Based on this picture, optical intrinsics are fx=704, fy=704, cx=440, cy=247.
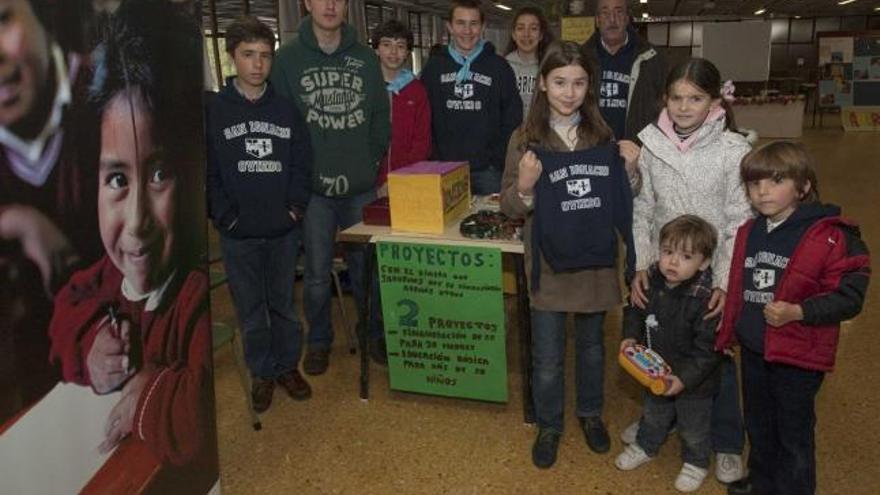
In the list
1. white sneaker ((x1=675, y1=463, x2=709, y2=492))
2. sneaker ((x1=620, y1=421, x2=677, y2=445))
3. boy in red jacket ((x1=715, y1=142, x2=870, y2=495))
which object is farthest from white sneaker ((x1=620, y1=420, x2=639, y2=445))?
boy in red jacket ((x1=715, y1=142, x2=870, y2=495))

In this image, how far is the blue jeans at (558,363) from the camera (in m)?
2.32

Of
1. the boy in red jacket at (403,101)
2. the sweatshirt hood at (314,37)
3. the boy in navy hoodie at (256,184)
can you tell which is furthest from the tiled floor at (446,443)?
the sweatshirt hood at (314,37)

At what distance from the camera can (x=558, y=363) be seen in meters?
2.34

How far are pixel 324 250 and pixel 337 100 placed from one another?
617 mm

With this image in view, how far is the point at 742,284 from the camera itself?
1.85 meters

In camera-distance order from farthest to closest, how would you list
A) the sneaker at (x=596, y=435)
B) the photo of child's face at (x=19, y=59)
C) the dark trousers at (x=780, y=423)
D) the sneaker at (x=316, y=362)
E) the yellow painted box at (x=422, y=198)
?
the sneaker at (x=316, y=362) < the yellow painted box at (x=422, y=198) < the sneaker at (x=596, y=435) < the dark trousers at (x=780, y=423) < the photo of child's face at (x=19, y=59)

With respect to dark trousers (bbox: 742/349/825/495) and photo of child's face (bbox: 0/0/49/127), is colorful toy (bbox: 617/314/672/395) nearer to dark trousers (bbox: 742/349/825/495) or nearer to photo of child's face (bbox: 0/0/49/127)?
dark trousers (bbox: 742/349/825/495)

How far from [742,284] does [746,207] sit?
237 millimetres

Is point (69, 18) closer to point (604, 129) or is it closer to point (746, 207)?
point (604, 129)

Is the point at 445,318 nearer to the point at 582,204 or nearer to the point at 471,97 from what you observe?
the point at 582,204

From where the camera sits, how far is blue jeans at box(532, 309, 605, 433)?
2320 millimetres

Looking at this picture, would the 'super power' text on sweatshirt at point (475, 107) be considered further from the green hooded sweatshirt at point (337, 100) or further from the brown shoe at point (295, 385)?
the brown shoe at point (295, 385)

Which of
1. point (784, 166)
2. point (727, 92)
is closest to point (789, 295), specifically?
point (784, 166)

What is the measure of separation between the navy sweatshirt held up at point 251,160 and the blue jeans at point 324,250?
0.98 ft
